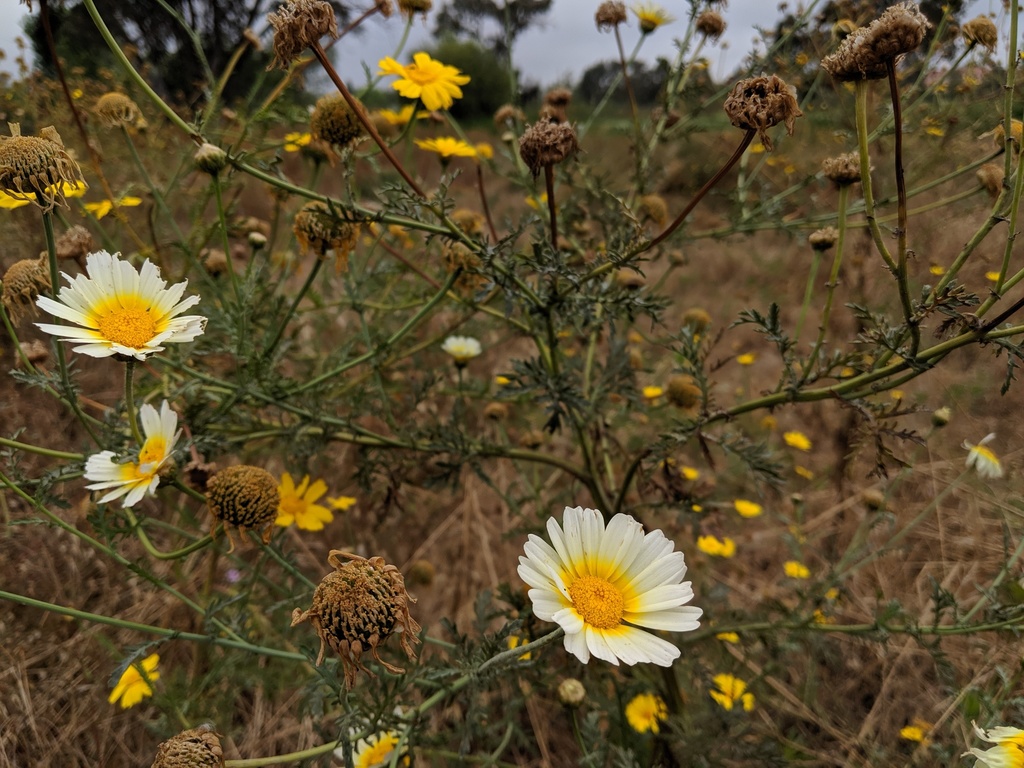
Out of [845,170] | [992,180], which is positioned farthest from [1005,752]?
[992,180]

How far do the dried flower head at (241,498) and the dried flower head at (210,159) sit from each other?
65 centimetres

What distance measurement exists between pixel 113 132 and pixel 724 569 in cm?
369

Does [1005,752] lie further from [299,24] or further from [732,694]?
[299,24]

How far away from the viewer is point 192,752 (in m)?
0.94

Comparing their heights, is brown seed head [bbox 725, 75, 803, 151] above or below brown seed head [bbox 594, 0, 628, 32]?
below

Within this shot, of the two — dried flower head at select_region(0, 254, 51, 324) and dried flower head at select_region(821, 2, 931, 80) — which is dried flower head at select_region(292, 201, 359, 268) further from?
dried flower head at select_region(821, 2, 931, 80)

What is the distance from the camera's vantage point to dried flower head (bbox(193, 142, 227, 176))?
1275 mm

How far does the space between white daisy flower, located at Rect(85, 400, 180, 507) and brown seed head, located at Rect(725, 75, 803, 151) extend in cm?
117

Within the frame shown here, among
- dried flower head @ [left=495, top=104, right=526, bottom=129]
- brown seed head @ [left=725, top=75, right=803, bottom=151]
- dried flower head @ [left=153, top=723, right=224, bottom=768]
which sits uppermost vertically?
dried flower head @ [left=495, top=104, right=526, bottom=129]

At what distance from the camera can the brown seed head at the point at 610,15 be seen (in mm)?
1987

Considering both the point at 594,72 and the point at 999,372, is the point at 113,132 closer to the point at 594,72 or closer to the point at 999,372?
the point at 999,372

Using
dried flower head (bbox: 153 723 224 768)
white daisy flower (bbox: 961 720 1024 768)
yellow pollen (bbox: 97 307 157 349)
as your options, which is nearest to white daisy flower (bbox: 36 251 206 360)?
yellow pollen (bbox: 97 307 157 349)

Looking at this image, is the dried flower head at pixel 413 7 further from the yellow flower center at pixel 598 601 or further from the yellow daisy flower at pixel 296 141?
the yellow flower center at pixel 598 601

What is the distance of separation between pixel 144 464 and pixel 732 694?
1.68 m
